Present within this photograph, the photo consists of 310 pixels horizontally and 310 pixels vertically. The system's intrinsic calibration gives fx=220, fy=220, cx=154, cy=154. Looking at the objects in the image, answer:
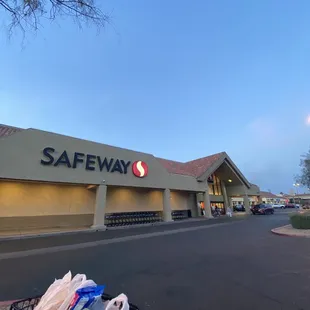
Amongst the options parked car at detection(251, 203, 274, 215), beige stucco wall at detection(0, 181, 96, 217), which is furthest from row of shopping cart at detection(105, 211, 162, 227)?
parked car at detection(251, 203, 274, 215)

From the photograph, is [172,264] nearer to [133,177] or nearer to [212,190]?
[133,177]

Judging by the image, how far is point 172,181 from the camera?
77.3ft

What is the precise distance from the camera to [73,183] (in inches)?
634

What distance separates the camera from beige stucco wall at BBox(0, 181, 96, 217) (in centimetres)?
1566

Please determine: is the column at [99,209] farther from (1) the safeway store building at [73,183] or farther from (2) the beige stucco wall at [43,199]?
(2) the beige stucco wall at [43,199]

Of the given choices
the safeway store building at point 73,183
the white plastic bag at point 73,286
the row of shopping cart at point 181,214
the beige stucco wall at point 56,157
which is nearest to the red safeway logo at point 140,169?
the safeway store building at point 73,183

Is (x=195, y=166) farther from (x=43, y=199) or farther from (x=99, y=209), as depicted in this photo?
(x=43, y=199)

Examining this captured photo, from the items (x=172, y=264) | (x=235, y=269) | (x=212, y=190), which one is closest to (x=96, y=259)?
(x=172, y=264)

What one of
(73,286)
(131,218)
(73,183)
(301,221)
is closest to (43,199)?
(73,183)

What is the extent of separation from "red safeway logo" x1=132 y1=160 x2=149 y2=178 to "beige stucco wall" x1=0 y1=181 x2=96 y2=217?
4401 mm

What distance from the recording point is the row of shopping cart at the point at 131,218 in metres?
20.4

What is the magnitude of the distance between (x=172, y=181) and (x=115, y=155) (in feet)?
24.8

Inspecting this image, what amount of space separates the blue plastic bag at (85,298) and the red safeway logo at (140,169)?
1803 cm

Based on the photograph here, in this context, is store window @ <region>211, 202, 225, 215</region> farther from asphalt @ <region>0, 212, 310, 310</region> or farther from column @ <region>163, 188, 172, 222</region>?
asphalt @ <region>0, 212, 310, 310</region>
